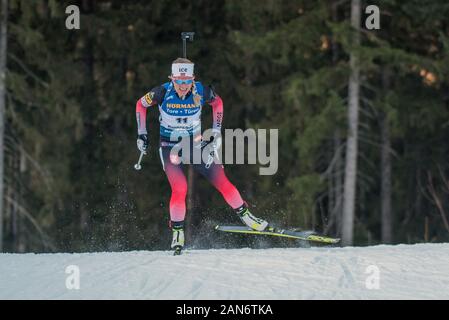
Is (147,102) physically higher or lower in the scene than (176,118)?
higher

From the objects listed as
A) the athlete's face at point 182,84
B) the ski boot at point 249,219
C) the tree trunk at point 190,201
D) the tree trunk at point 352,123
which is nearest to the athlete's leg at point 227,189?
the ski boot at point 249,219

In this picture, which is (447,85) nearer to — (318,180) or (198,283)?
(318,180)

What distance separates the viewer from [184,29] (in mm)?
22562

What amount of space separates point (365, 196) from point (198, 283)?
1564 centimetres

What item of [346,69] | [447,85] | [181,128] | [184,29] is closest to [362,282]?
[181,128]

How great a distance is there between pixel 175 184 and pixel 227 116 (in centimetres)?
1199

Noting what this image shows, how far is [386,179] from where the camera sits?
2192 cm

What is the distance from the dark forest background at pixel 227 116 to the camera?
1831 centimetres

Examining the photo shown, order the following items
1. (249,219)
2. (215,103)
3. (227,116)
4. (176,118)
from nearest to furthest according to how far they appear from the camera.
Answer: (176,118) → (215,103) → (249,219) → (227,116)

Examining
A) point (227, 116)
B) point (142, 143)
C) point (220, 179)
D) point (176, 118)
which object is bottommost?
point (220, 179)

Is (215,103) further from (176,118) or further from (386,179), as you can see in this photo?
(386,179)

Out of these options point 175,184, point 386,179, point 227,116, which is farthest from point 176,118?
point 386,179

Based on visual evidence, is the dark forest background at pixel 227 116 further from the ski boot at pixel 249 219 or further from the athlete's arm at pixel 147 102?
the athlete's arm at pixel 147 102
